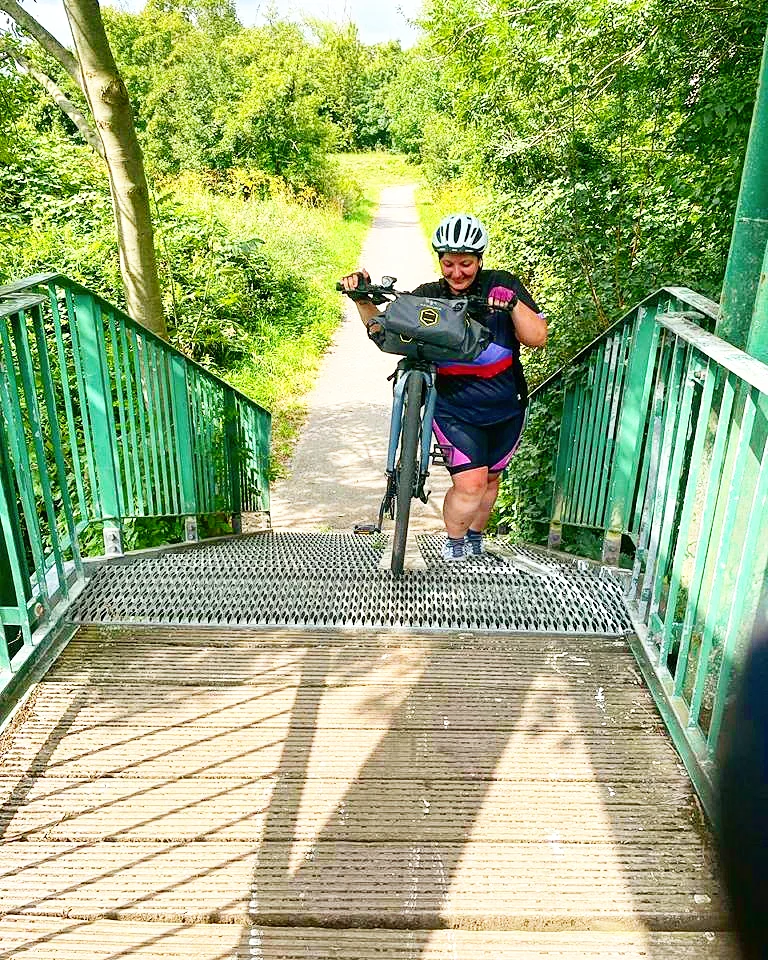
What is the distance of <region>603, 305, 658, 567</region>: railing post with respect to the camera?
11.3 ft

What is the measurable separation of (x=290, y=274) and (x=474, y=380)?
12369 millimetres

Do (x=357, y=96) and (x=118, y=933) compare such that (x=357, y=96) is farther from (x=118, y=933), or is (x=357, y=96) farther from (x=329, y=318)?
(x=118, y=933)

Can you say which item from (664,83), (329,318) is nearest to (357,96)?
(329,318)

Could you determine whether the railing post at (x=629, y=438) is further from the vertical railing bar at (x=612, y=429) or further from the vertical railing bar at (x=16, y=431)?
the vertical railing bar at (x=16, y=431)

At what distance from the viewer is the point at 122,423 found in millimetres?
3885

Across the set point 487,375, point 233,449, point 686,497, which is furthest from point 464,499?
point 233,449

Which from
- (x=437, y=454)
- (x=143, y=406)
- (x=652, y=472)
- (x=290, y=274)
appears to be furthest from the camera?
(x=290, y=274)

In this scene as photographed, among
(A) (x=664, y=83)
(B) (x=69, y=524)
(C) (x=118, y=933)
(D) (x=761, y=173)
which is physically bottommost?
(C) (x=118, y=933)

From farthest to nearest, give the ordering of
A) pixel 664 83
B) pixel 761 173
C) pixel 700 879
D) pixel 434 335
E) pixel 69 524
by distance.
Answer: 1. pixel 664 83
2. pixel 434 335
3. pixel 69 524
4. pixel 761 173
5. pixel 700 879

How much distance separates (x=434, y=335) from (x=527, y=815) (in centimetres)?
208

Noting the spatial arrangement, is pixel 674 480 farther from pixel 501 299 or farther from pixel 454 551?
pixel 454 551

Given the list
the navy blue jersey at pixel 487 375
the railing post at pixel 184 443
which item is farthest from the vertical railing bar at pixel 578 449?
the railing post at pixel 184 443

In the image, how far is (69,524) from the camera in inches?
123

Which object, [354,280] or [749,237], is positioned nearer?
[749,237]
